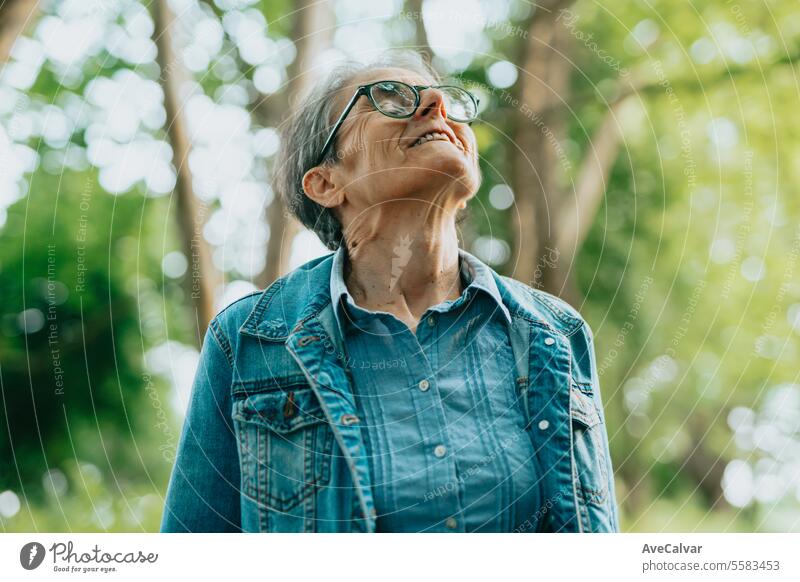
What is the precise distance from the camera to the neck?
1.45 m

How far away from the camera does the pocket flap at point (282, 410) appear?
4.26 ft

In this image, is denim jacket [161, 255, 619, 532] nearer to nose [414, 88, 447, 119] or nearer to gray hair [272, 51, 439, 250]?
gray hair [272, 51, 439, 250]

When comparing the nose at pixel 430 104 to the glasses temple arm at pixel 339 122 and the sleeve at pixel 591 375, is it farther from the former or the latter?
the sleeve at pixel 591 375

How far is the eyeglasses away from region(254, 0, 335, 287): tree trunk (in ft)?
3.18

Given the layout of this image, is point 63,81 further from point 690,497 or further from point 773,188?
point 690,497

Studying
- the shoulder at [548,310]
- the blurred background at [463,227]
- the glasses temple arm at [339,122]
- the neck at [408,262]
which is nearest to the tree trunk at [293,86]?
the blurred background at [463,227]

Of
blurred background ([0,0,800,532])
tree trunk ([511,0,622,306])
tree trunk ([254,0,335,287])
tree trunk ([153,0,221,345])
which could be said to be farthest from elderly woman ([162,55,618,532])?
tree trunk ([511,0,622,306])

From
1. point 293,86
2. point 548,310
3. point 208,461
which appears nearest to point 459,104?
point 548,310

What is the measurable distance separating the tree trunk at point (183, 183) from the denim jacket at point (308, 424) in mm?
1180

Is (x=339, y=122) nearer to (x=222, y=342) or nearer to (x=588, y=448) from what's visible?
(x=222, y=342)

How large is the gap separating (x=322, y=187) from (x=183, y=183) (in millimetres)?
1148

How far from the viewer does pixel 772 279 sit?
3789mm
